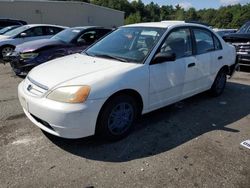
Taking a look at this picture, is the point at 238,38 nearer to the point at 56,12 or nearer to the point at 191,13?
the point at 56,12

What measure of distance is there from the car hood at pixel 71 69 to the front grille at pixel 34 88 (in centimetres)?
4

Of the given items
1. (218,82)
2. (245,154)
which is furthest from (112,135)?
(218,82)

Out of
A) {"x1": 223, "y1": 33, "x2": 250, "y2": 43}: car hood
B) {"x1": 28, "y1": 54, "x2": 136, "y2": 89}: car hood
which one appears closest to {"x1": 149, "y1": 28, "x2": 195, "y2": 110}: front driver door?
{"x1": 28, "y1": 54, "x2": 136, "y2": 89}: car hood

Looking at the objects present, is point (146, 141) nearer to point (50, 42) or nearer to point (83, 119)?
point (83, 119)

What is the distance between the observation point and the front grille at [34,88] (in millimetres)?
3459

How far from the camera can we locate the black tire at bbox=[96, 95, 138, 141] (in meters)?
3.55

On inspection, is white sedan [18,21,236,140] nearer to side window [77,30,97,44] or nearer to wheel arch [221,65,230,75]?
wheel arch [221,65,230,75]

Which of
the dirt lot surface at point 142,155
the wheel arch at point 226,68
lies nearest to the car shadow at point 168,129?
the dirt lot surface at point 142,155

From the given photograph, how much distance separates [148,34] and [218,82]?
86.6 inches

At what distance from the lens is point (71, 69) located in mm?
3842

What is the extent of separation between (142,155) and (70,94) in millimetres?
1172

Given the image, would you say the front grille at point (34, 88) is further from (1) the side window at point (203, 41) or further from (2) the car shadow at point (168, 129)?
(1) the side window at point (203, 41)

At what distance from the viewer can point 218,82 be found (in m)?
5.81

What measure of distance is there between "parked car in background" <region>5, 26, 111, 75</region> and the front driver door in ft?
11.8
